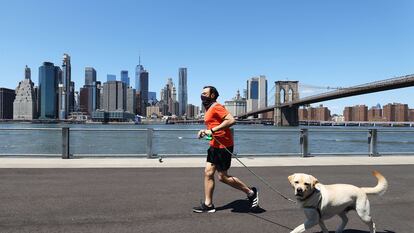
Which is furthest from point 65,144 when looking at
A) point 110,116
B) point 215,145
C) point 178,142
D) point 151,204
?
point 110,116

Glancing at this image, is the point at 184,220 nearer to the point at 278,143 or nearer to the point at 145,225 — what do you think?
the point at 145,225

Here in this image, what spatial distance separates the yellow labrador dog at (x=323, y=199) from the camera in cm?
413

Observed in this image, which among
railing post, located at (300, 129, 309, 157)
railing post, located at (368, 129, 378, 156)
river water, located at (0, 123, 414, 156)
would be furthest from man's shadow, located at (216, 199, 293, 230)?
railing post, located at (368, 129, 378, 156)

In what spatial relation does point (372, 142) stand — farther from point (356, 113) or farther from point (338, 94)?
point (356, 113)

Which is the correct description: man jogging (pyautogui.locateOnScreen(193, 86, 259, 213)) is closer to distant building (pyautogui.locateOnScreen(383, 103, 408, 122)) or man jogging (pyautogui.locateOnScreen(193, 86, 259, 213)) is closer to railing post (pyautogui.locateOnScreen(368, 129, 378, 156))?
railing post (pyautogui.locateOnScreen(368, 129, 378, 156))

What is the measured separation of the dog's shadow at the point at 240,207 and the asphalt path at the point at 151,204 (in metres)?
0.01

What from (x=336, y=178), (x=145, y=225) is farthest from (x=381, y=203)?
(x=145, y=225)

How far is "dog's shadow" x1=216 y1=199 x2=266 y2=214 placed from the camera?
5879 mm

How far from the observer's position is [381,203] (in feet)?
21.4

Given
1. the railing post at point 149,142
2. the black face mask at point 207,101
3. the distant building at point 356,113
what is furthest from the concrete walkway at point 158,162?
the distant building at point 356,113

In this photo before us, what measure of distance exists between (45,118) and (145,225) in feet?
586

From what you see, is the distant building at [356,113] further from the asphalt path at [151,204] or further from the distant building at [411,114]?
the asphalt path at [151,204]

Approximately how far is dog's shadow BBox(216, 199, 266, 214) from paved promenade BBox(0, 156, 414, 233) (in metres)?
0.01

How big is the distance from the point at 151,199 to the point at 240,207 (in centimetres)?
138
